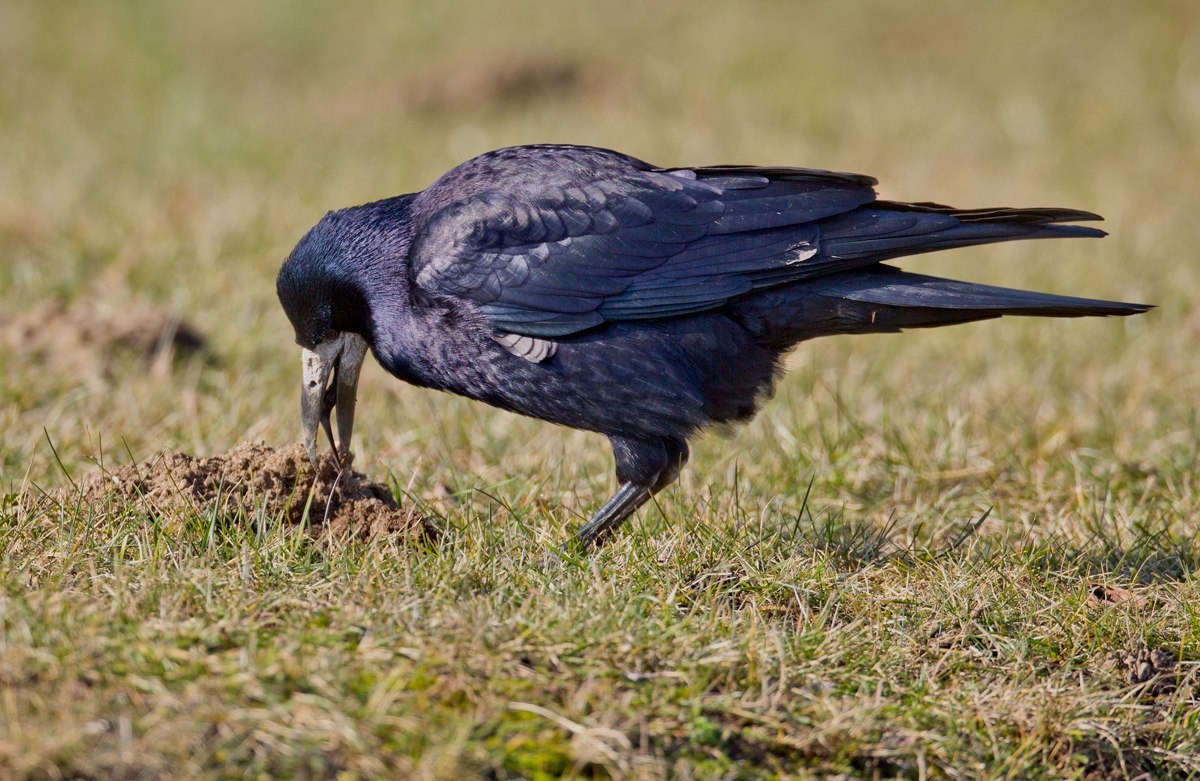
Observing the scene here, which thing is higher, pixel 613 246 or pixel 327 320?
pixel 613 246

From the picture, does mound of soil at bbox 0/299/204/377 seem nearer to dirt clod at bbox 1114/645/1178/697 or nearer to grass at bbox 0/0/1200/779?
grass at bbox 0/0/1200/779

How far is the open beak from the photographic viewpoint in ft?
11.5

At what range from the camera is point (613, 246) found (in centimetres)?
327

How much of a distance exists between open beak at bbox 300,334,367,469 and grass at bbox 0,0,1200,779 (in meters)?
0.23

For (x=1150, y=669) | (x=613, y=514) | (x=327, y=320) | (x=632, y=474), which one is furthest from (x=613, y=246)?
(x=1150, y=669)

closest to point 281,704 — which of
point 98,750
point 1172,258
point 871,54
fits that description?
point 98,750

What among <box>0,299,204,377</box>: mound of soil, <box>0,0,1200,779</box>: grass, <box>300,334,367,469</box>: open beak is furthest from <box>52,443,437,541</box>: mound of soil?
<box>0,299,204,377</box>: mound of soil

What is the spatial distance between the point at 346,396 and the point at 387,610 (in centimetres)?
124

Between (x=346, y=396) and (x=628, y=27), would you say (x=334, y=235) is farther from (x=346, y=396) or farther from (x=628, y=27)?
(x=628, y=27)

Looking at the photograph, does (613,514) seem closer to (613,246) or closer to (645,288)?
(645,288)

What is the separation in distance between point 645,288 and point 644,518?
2.39 feet

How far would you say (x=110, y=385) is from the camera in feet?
14.6

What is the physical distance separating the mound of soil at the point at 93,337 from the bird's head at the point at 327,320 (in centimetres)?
134

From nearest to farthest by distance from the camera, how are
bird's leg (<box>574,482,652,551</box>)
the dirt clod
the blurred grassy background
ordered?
the dirt clod, bird's leg (<box>574,482,652,551</box>), the blurred grassy background
